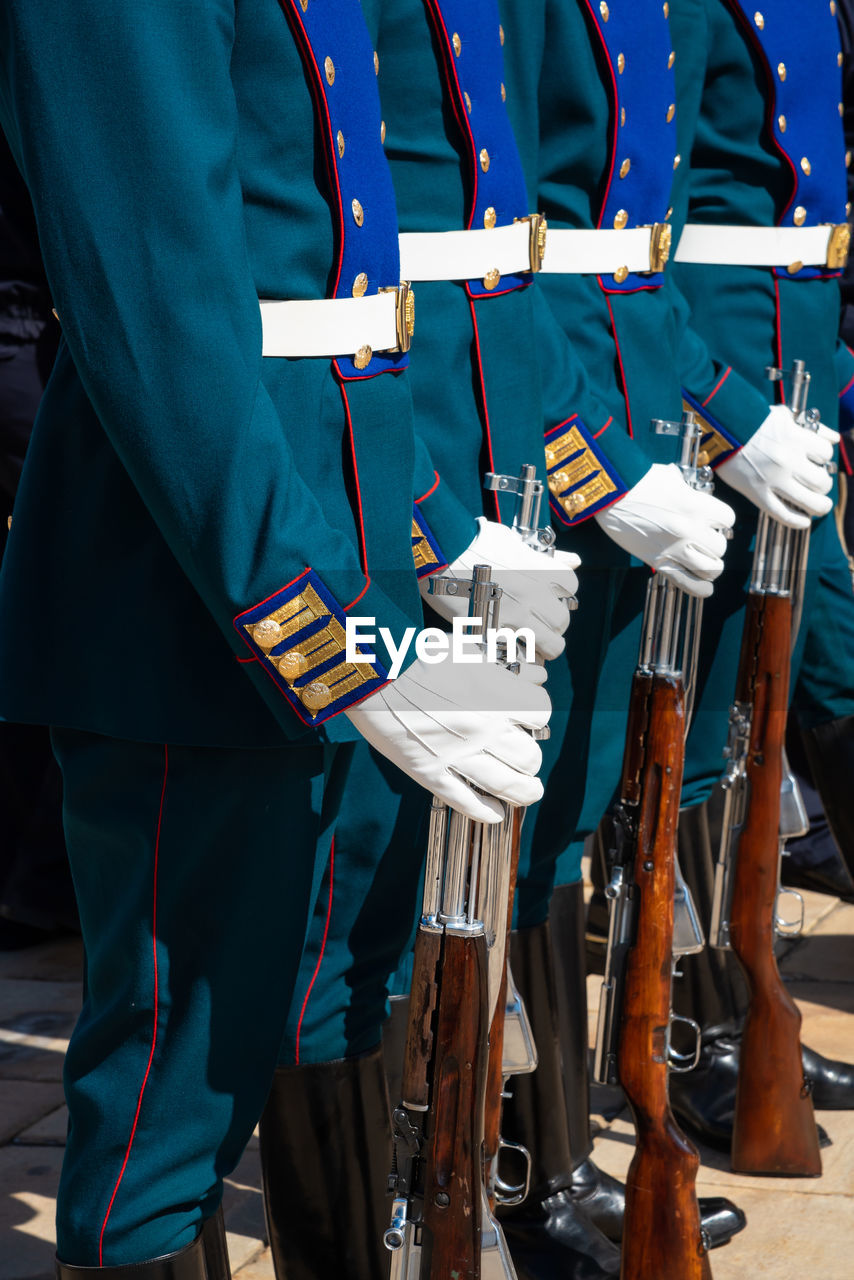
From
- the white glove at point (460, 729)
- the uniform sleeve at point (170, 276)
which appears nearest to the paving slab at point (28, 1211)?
the white glove at point (460, 729)

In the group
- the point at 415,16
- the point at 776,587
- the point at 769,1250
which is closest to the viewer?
the point at 415,16

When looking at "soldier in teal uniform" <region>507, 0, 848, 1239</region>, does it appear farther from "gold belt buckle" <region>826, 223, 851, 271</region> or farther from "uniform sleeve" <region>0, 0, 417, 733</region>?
"uniform sleeve" <region>0, 0, 417, 733</region>

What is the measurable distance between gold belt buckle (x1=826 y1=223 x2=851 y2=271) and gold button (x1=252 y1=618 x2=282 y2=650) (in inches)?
72.2

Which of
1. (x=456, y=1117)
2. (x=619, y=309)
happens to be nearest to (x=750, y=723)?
(x=619, y=309)

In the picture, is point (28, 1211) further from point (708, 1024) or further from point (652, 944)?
point (708, 1024)

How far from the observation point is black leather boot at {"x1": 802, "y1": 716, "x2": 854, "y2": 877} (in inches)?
126

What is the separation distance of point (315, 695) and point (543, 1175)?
1138 mm

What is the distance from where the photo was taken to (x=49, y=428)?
1499mm

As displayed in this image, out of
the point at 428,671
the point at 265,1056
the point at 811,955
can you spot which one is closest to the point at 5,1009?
the point at 811,955

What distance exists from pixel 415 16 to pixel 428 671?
2.65ft

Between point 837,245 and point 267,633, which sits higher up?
point 837,245

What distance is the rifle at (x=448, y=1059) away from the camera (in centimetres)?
154

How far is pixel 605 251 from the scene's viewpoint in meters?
2.36

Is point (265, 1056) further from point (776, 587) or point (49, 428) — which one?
point (776, 587)
